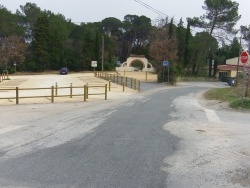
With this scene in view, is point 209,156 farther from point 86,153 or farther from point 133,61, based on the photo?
point 133,61

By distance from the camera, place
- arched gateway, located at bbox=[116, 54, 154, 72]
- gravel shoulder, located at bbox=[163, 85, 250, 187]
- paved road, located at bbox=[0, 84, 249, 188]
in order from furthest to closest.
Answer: arched gateway, located at bbox=[116, 54, 154, 72] → gravel shoulder, located at bbox=[163, 85, 250, 187] → paved road, located at bbox=[0, 84, 249, 188]

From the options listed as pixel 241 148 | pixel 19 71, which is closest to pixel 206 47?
pixel 19 71

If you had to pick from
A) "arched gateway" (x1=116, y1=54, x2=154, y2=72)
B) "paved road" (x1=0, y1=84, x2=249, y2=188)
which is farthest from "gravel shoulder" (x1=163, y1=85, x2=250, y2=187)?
"arched gateway" (x1=116, y1=54, x2=154, y2=72)

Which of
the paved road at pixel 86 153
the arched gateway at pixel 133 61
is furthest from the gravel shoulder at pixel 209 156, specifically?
the arched gateway at pixel 133 61

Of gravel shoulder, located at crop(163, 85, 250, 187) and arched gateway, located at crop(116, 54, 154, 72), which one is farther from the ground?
arched gateway, located at crop(116, 54, 154, 72)

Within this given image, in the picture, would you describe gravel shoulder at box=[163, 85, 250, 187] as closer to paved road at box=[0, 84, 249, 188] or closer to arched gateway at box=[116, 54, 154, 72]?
paved road at box=[0, 84, 249, 188]

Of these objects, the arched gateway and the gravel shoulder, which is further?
the arched gateway

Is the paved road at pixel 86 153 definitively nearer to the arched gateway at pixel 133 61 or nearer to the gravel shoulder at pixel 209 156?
the gravel shoulder at pixel 209 156

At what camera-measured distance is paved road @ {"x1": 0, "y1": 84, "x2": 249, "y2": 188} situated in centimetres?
584

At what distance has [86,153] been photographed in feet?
24.9

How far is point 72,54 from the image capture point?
83312 millimetres

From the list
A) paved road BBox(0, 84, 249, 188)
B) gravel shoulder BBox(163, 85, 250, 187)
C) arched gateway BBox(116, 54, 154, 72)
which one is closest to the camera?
paved road BBox(0, 84, 249, 188)

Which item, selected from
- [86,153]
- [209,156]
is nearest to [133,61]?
[209,156]

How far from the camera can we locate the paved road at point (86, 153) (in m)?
5.84
